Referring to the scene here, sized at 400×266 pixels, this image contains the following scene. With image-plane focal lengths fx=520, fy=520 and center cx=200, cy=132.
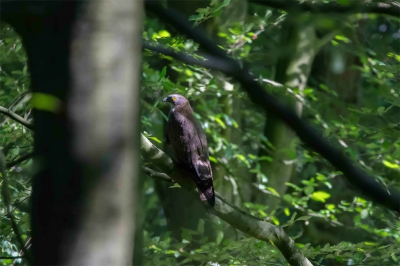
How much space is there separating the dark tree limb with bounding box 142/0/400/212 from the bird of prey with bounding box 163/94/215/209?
7.73 feet

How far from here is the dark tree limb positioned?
4.15 ft

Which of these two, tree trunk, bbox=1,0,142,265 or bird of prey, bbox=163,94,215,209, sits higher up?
tree trunk, bbox=1,0,142,265

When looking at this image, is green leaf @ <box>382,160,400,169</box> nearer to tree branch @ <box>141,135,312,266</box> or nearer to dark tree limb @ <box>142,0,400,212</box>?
tree branch @ <box>141,135,312,266</box>

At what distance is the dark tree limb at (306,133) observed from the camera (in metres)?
1.26

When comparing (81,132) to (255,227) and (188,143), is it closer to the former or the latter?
(255,227)

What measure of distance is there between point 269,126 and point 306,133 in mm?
5285

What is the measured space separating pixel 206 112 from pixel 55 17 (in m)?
4.39

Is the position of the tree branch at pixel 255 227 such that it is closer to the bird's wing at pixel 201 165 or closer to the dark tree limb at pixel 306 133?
the bird's wing at pixel 201 165

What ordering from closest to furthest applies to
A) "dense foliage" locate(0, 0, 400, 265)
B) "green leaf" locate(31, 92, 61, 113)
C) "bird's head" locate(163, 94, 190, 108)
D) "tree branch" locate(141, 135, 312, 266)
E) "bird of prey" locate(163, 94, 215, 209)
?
"green leaf" locate(31, 92, 61, 113), "tree branch" locate(141, 135, 312, 266), "dense foliage" locate(0, 0, 400, 265), "bird of prey" locate(163, 94, 215, 209), "bird's head" locate(163, 94, 190, 108)

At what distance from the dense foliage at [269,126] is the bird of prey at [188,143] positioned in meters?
0.17

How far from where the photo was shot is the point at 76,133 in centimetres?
123

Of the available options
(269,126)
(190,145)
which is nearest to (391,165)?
(269,126)

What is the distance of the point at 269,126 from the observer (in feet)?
21.5

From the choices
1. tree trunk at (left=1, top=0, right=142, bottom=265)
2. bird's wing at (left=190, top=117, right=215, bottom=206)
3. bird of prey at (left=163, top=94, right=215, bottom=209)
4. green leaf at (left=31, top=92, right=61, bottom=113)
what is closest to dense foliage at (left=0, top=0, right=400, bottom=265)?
bird of prey at (left=163, top=94, right=215, bottom=209)
